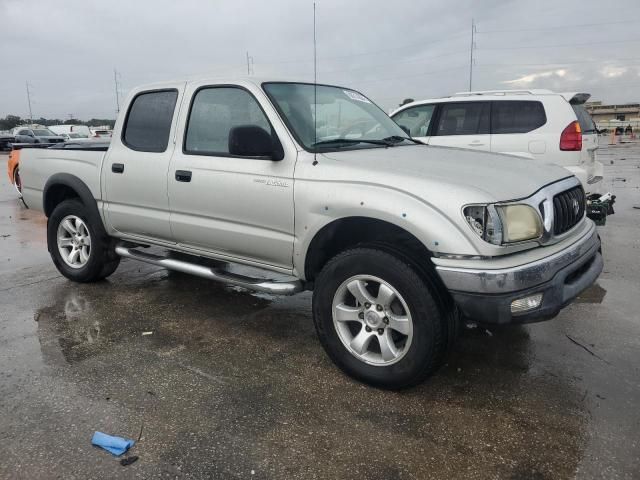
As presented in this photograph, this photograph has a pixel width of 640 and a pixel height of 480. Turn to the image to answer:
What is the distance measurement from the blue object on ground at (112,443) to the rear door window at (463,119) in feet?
20.3

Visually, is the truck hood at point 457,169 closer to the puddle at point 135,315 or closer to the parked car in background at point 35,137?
the puddle at point 135,315

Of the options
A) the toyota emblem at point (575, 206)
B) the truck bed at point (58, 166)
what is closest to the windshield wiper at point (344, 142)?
the toyota emblem at point (575, 206)

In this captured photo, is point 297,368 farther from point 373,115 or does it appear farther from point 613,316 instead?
point 613,316

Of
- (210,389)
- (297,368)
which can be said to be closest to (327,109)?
(297,368)

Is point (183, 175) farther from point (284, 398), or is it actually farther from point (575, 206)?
point (575, 206)

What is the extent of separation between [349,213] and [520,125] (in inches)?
189

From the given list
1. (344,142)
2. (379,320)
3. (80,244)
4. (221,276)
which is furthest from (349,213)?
(80,244)

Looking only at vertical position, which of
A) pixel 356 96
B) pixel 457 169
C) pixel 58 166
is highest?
pixel 356 96

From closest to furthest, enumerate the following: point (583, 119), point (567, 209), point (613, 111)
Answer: point (567, 209)
point (583, 119)
point (613, 111)

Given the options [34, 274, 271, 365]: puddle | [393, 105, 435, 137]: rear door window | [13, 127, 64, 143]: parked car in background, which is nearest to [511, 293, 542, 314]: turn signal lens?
[34, 274, 271, 365]: puddle

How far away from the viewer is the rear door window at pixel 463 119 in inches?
288

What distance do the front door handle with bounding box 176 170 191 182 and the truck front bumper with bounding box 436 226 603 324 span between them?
214 cm

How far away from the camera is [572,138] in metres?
6.53

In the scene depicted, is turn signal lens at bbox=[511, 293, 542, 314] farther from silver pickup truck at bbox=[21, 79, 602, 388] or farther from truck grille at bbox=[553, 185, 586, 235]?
truck grille at bbox=[553, 185, 586, 235]
